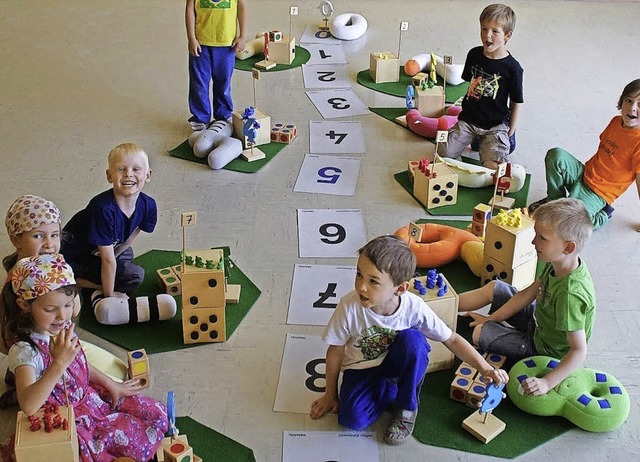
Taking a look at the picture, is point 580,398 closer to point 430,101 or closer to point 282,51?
point 430,101

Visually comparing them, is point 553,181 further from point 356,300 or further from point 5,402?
point 5,402

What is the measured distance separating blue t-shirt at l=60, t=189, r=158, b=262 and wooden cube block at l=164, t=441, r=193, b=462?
857 mm

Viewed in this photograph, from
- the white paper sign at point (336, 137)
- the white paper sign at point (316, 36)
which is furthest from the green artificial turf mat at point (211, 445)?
the white paper sign at point (316, 36)

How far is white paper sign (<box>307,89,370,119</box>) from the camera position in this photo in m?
4.31

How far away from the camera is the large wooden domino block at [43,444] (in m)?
1.86

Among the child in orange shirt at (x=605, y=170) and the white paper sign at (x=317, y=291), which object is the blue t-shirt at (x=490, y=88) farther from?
the white paper sign at (x=317, y=291)

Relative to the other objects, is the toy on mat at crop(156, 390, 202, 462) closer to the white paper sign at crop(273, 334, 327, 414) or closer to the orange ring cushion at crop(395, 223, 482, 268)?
the white paper sign at crop(273, 334, 327, 414)

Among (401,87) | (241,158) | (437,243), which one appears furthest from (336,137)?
(437,243)

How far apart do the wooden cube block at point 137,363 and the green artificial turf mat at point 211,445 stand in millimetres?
182

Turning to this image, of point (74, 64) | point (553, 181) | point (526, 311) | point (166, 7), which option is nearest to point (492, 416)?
point (526, 311)

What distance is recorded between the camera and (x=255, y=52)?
4973mm

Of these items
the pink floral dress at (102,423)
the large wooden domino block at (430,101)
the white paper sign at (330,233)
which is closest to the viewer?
the pink floral dress at (102,423)

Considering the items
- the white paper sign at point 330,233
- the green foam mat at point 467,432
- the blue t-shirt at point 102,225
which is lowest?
the green foam mat at point 467,432

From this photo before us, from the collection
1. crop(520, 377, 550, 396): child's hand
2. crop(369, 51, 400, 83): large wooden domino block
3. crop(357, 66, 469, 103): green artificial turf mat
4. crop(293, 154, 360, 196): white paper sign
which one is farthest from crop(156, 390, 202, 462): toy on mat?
crop(369, 51, 400, 83): large wooden domino block
